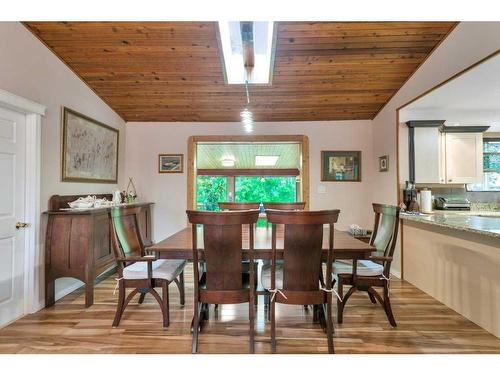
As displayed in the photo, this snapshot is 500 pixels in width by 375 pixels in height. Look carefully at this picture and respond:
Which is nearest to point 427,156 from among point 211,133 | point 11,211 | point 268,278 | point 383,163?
point 383,163

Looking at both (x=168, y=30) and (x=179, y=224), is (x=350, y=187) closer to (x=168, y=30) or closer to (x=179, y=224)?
(x=179, y=224)

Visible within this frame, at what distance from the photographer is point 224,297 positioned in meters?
1.90

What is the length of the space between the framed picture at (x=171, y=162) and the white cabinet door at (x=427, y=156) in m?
3.48

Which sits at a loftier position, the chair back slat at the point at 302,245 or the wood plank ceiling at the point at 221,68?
the wood plank ceiling at the point at 221,68

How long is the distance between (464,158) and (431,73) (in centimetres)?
156

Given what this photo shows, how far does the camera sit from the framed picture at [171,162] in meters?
4.47

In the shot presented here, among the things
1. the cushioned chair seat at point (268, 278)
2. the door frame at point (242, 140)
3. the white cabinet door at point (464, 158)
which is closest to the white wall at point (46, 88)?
the door frame at point (242, 140)

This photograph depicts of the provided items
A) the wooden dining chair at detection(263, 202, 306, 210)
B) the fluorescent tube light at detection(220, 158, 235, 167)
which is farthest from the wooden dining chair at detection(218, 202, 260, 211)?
the fluorescent tube light at detection(220, 158, 235, 167)

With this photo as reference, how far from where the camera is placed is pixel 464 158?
3.72 m

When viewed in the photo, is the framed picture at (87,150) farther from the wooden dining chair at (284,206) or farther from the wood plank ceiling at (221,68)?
the wooden dining chair at (284,206)

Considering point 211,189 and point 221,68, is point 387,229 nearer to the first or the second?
point 221,68

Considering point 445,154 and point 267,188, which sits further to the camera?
point 267,188

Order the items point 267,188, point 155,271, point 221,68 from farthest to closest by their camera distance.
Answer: point 267,188, point 221,68, point 155,271

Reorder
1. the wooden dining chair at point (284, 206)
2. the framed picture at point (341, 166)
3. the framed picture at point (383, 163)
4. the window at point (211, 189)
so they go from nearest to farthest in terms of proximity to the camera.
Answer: the wooden dining chair at point (284, 206), the framed picture at point (383, 163), the framed picture at point (341, 166), the window at point (211, 189)
